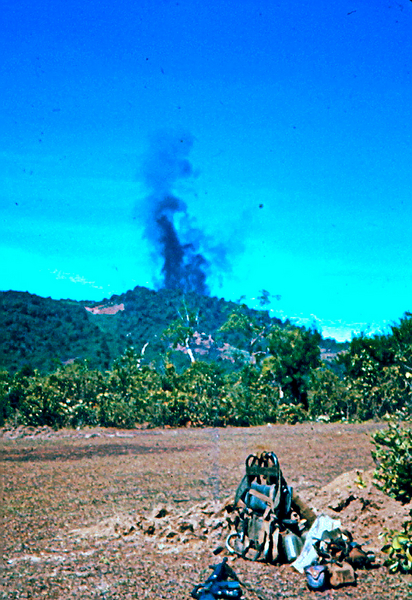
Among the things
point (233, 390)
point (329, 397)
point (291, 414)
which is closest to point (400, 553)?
point (329, 397)

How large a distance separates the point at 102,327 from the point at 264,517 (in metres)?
44.2

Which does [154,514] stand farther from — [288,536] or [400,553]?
[400,553]

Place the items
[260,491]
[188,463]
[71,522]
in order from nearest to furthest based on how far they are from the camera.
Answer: [260,491]
[71,522]
[188,463]

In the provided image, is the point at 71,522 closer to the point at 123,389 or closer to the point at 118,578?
the point at 118,578

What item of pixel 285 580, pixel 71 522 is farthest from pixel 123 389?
pixel 285 580

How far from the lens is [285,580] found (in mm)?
4539

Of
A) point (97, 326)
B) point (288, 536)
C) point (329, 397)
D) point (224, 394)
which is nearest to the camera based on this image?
point (288, 536)

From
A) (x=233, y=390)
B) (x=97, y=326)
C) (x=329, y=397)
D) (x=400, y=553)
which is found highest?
(x=97, y=326)

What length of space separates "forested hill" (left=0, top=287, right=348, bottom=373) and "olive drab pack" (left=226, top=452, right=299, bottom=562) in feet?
93.2

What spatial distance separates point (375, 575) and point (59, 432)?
14740 millimetres

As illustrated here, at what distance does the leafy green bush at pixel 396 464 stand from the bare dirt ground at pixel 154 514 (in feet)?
0.43

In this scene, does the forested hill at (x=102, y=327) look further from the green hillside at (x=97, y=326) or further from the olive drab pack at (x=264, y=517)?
the olive drab pack at (x=264, y=517)

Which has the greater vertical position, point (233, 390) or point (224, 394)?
point (233, 390)

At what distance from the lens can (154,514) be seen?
21.2 ft
